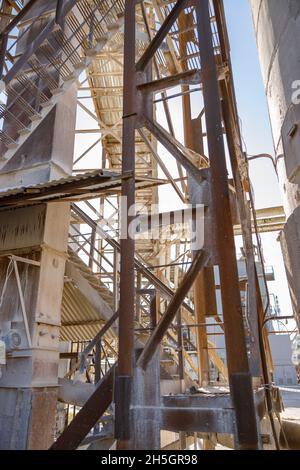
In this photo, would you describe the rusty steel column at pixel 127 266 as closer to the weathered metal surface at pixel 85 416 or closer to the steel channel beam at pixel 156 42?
the steel channel beam at pixel 156 42

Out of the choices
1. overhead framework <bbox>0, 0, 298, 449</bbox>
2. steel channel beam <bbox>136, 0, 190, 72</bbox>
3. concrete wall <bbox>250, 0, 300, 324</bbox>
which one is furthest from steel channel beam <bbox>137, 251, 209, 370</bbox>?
steel channel beam <bbox>136, 0, 190, 72</bbox>

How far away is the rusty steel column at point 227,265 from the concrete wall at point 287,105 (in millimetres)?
877

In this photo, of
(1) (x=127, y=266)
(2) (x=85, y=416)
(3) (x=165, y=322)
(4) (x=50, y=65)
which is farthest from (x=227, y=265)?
(4) (x=50, y=65)

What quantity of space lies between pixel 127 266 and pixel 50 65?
7332mm

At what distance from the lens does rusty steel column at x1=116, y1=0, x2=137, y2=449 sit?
343 centimetres

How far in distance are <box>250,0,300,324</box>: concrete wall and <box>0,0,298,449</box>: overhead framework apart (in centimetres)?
86

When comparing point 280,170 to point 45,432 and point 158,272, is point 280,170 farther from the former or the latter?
point 158,272

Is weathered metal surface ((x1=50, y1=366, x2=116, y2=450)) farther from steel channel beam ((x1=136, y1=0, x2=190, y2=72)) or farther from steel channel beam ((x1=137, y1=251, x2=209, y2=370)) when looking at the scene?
steel channel beam ((x1=136, y1=0, x2=190, y2=72))

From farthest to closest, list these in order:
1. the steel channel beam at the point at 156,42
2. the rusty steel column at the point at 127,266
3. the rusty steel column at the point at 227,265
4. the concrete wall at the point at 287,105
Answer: the steel channel beam at the point at 156,42 → the concrete wall at the point at 287,105 → the rusty steel column at the point at 127,266 → the rusty steel column at the point at 227,265

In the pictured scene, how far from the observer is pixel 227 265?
3514 mm

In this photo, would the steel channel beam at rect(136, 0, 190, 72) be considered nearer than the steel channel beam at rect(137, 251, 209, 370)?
No

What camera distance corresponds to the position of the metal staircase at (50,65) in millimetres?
8289

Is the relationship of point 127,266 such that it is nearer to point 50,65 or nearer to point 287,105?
point 287,105

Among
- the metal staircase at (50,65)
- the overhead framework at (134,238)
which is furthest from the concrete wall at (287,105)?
the metal staircase at (50,65)
